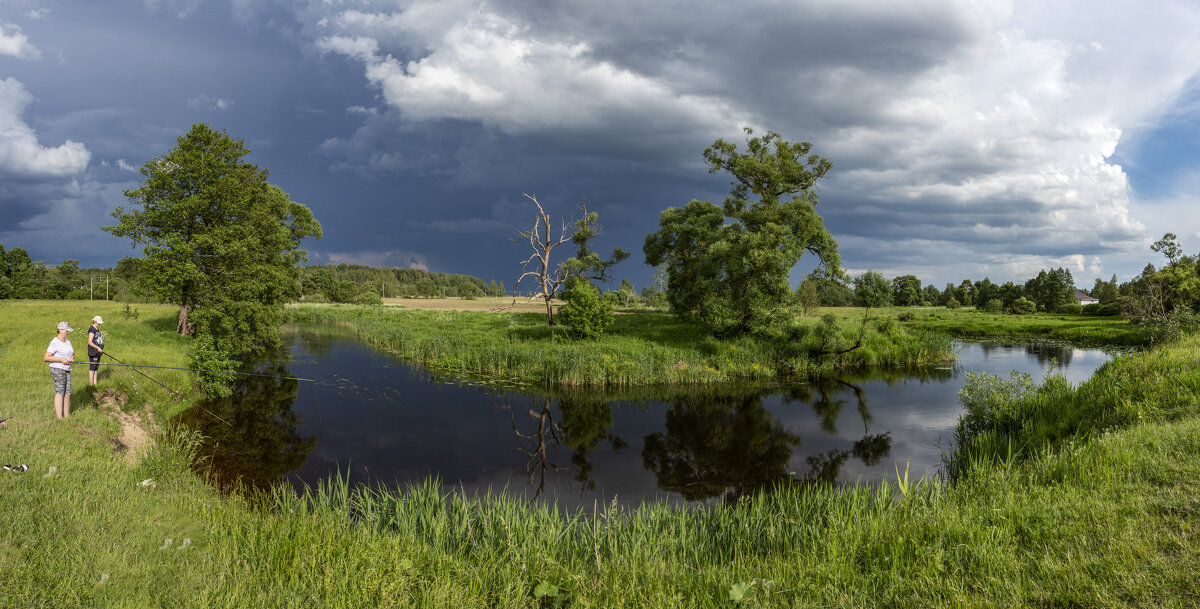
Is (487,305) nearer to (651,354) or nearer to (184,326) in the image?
(184,326)

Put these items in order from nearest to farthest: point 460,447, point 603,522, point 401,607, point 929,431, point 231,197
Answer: point 401,607 → point 603,522 → point 460,447 → point 929,431 → point 231,197

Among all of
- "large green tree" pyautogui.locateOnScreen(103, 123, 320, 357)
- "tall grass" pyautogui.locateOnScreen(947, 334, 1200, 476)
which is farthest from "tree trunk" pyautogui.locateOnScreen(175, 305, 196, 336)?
"tall grass" pyautogui.locateOnScreen(947, 334, 1200, 476)

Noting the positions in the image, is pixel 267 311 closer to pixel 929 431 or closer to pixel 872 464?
pixel 872 464

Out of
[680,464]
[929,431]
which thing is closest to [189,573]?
[680,464]

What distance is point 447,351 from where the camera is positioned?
2867 cm

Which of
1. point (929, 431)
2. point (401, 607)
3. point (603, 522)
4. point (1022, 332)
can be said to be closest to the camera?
point (401, 607)

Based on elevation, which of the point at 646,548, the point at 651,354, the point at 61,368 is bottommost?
the point at 646,548

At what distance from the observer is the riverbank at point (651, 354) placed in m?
23.6

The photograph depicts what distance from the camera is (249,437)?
49.5 feet

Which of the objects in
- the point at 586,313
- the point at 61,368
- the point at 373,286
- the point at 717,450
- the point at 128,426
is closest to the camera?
the point at 61,368

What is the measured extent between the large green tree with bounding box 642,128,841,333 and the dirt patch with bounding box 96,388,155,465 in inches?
919

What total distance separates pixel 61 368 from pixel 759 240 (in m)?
26.1

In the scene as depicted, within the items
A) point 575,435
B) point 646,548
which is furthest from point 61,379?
point 646,548

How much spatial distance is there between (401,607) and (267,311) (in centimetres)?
2692
